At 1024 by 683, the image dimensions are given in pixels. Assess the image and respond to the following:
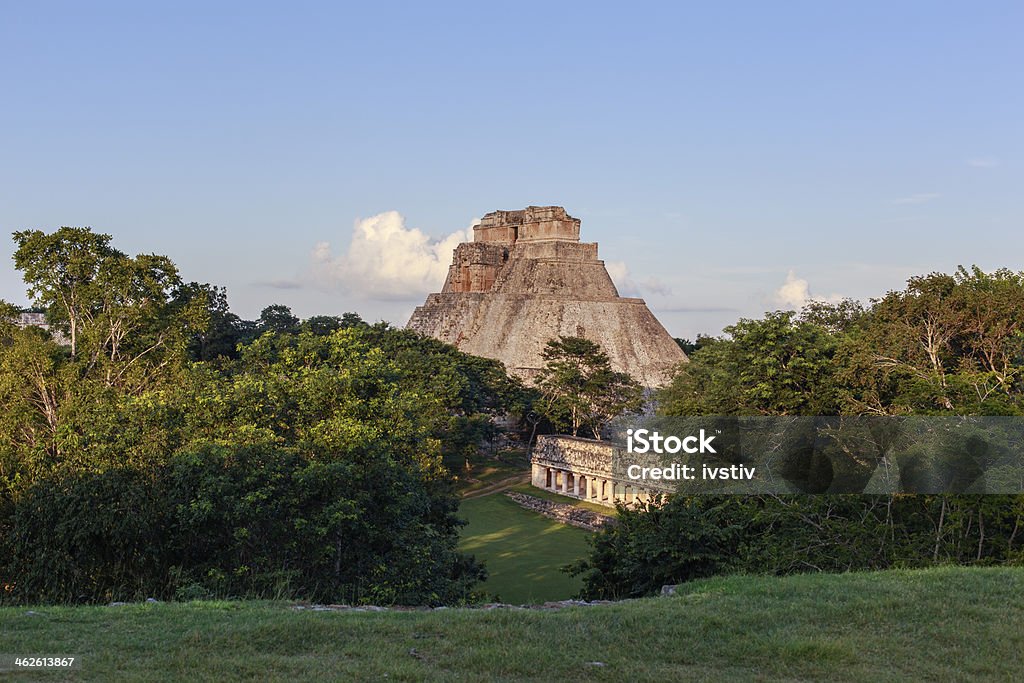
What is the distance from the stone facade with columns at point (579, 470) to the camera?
30484 mm

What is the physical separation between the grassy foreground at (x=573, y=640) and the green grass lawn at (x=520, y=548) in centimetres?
1033

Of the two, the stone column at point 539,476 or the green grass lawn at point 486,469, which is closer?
the stone column at point 539,476

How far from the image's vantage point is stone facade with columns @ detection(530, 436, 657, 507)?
3048cm

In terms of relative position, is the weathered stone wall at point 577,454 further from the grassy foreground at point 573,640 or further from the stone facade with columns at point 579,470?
the grassy foreground at point 573,640

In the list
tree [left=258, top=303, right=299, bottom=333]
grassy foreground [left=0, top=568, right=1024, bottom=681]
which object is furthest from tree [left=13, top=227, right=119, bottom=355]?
tree [left=258, top=303, right=299, bottom=333]

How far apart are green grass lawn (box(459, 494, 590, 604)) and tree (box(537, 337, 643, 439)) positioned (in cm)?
710

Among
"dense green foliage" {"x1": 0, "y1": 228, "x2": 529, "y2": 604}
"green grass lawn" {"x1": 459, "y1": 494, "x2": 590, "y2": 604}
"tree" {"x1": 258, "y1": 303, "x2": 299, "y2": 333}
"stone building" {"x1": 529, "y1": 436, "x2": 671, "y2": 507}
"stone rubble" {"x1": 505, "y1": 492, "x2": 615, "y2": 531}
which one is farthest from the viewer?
"tree" {"x1": 258, "y1": 303, "x2": 299, "y2": 333}

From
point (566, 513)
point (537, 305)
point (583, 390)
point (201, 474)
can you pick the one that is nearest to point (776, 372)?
point (201, 474)

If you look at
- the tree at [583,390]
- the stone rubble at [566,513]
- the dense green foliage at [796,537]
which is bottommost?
the stone rubble at [566,513]

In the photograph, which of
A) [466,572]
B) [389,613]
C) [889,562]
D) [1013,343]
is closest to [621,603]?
[389,613]

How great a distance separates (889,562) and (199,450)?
986 cm

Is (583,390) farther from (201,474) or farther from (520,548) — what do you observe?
(201,474)

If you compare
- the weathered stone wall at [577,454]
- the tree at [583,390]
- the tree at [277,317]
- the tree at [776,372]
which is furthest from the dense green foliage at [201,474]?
the tree at [277,317]

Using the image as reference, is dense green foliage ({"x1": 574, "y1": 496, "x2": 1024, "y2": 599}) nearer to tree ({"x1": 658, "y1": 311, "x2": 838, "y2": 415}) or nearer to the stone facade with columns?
tree ({"x1": 658, "y1": 311, "x2": 838, "y2": 415})
